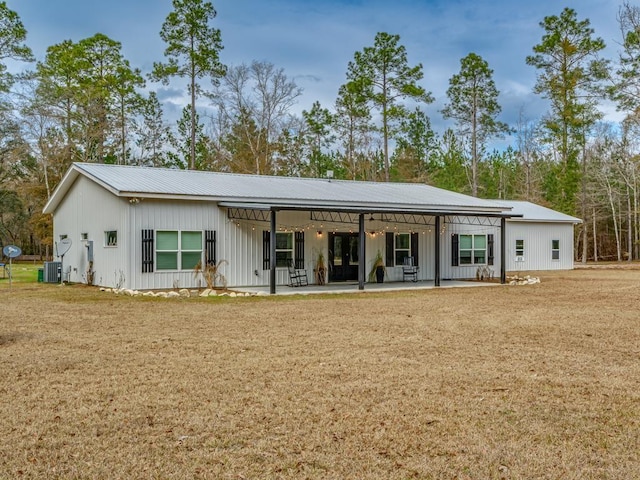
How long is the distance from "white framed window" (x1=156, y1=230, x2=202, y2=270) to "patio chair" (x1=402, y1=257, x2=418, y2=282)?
6.93 m

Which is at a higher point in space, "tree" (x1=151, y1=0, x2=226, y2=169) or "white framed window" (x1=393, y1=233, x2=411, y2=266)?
"tree" (x1=151, y1=0, x2=226, y2=169)

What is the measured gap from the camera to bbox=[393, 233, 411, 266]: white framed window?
19.1 meters

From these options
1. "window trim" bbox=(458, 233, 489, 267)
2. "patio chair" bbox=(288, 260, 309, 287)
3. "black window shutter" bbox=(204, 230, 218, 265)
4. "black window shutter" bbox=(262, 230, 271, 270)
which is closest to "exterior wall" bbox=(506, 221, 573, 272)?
"window trim" bbox=(458, 233, 489, 267)

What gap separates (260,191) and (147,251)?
13.1ft

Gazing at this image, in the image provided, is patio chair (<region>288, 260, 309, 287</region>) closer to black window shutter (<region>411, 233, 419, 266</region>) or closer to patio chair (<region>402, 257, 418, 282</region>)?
patio chair (<region>402, 257, 418, 282</region>)

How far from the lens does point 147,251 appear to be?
49.1 feet

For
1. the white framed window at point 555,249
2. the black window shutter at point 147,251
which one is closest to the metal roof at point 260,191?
the black window shutter at point 147,251

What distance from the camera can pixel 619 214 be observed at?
34.8 metres

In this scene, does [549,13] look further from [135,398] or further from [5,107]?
[135,398]

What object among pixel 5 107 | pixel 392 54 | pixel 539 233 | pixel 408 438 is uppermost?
pixel 392 54

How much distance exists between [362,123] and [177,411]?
1293 inches

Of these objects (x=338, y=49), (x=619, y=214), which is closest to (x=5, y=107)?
(x=338, y=49)

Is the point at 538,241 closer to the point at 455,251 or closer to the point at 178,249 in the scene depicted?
the point at 455,251


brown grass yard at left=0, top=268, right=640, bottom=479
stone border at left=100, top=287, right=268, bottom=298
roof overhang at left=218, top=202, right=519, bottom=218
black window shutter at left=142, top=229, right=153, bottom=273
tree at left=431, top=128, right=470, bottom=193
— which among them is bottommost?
brown grass yard at left=0, top=268, right=640, bottom=479
